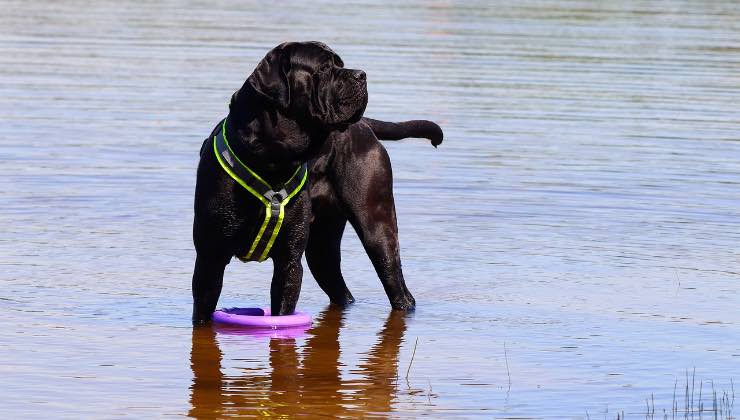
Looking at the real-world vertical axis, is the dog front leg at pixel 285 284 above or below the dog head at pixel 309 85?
below

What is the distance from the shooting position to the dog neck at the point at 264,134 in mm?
7680

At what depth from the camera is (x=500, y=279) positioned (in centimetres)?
997

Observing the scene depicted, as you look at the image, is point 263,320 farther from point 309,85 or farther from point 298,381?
point 309,85

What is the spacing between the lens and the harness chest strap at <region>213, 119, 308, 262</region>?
776 cm

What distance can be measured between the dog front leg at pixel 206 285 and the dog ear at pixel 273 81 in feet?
3.10

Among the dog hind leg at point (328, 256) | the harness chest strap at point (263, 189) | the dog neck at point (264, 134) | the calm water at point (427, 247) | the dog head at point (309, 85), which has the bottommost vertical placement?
the calm water at point (427, 247)

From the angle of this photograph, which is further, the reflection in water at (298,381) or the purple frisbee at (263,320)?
the purple frisbee at (263,320)

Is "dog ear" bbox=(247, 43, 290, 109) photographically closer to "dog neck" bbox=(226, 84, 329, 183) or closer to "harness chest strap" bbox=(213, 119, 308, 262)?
"dog neck" bbox=(226, 84, 329, 183)

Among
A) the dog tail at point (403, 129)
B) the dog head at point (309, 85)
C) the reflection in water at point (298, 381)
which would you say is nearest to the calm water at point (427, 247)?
the reflection in water at point (298, 381)

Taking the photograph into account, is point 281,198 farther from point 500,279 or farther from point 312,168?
point 500,279

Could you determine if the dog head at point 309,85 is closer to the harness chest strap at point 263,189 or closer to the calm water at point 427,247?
the harness chest strap at point 263,189

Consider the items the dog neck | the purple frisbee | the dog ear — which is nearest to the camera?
the dog ear

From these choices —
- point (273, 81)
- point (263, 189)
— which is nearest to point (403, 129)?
point (263, 189)

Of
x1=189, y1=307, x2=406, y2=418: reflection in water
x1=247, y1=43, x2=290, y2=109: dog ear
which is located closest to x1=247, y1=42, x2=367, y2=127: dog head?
x1=247, y1=43, x2=290, y2=109: dog ear
